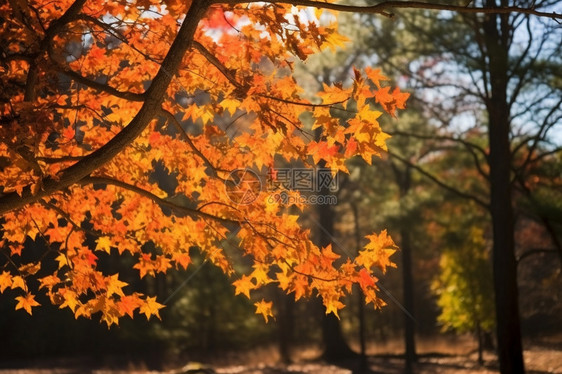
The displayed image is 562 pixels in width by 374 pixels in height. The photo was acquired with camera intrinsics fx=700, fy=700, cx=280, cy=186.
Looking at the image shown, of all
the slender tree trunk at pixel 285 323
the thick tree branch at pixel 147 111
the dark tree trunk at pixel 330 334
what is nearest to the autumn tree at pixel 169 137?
the thick tree branch at pixel 147 111

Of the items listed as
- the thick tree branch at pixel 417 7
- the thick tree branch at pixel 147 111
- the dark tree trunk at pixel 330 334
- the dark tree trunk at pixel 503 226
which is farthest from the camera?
the dark tree trunk at pixel 330 334

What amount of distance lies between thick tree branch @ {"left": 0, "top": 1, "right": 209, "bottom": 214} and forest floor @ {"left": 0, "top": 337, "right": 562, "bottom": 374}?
12166 millimetres

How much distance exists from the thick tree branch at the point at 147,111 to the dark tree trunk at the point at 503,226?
8.22 meters

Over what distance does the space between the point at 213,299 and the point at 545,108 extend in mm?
12053

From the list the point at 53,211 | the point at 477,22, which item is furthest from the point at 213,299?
the point at 53,211

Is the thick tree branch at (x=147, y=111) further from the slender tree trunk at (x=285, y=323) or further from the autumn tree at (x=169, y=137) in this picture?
the slender tree trunk at (x=285, y=323)

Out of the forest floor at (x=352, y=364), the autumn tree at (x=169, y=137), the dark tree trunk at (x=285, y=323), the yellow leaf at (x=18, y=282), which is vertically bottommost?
the forest floor at (x=352, y=364)

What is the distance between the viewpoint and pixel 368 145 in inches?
160

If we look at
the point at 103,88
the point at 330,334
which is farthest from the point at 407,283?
the point at 103,88

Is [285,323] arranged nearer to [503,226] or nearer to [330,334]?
[330,334]

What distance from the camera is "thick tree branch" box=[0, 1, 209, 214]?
13.1 ft

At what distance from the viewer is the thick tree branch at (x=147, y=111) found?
399cm

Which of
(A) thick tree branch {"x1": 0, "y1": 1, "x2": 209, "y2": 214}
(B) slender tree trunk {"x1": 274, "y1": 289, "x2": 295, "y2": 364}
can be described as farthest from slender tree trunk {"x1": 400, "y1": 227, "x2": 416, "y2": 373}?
(A) thick tree branch {"x1": 0, "y1": 1, "x2": 209, "y2": 214}

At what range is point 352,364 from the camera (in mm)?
20453
